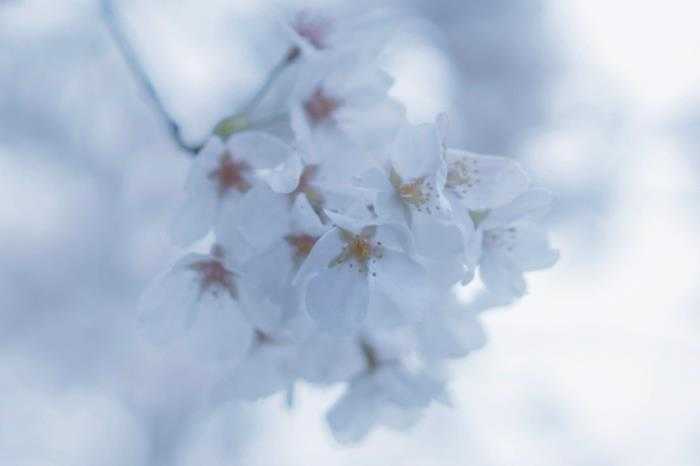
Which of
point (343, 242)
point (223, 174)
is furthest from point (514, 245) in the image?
point (223, 174)

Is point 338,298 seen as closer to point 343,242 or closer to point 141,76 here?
point 343,242

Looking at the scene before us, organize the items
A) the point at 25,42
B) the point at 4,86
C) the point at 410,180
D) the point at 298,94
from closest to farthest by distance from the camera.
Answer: the point at 410,180
the point at 298,94
the point at 25,42
the point at 4,86

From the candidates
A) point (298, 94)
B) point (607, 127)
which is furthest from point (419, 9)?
point (298, 94)

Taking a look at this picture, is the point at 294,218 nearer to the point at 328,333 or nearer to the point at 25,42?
the point at 328,333

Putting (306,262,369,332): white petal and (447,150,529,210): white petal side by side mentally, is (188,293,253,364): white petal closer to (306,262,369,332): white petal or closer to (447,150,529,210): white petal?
(306,262,369,332): white petal

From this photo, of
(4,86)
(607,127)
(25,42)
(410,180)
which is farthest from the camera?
(607,127)

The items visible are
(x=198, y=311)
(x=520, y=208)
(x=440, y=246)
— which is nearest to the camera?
(x=440, y=246)

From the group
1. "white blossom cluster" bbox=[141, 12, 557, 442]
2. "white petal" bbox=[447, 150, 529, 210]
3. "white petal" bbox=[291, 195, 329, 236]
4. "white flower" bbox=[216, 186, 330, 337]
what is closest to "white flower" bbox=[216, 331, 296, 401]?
"white blossom cluster" bbox=[141, 12, 557, 442]
